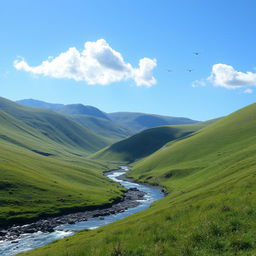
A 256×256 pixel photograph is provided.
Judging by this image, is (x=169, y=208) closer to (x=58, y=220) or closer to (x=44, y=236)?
(x=44, y=236)

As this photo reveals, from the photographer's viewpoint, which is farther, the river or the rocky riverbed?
the rocky riverbed

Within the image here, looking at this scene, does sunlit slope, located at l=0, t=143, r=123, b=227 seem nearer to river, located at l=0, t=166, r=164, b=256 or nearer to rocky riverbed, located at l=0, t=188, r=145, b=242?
rocky riverbed, located at l=0, t=188, r=145, b=242

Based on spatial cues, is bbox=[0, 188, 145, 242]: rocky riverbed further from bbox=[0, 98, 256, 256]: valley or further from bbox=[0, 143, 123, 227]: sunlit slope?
bbox=[0, 143, 123, 227]: sunlit slope

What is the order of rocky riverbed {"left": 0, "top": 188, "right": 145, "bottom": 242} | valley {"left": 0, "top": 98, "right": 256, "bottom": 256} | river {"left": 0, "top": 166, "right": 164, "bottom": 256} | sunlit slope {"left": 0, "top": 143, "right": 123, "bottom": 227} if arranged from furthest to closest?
sunlit slope {"left": 0, "top": 143, "right": 123, "bottom": 227} < rocky riverbed {"left": 0, "top": 188, "right": 145, "bottom": 242} < river {"left": 0, "top": 166, "right": 164, "bottom": 256} < valley {"left": 0, "top": 98, "right": 256, "bottom": 256}

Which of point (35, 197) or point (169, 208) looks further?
point (35, 197)

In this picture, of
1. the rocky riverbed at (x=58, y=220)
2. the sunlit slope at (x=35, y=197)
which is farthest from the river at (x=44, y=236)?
the sunlit slope at (x=35, y=197)

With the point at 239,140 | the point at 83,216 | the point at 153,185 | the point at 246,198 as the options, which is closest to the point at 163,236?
the point at 246,198

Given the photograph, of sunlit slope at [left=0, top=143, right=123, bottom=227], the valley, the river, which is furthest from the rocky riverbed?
sunlit slope at [left=0, top=143, right=123, bottom=227]

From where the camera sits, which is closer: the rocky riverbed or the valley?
the valley

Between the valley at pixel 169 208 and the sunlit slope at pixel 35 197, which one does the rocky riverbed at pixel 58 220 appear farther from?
the sunlit slope at pixel 35 197

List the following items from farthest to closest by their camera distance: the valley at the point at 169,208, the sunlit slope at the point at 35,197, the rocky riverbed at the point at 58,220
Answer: the sunlit slope at the point at 35,197, the rocky riverbed at the point at 58,220, the valley at the point at 169,208

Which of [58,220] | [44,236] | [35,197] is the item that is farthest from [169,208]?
[35,197]

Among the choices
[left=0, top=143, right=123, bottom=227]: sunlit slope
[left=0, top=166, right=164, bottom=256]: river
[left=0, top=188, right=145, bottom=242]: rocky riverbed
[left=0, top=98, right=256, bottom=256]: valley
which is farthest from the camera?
[left=0, top=143, right=123, bottom=227]: sunlit slope

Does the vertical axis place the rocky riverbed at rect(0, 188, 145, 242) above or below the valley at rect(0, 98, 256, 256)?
below
